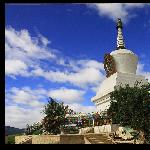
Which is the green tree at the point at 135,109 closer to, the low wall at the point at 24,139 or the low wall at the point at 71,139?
the low wall at the point at 71,139

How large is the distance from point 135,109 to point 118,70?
9.85 metres

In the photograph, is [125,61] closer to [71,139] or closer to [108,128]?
[108,128]

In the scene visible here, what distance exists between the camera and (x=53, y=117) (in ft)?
57.2

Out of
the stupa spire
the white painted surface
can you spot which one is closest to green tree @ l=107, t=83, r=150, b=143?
the white painted surface

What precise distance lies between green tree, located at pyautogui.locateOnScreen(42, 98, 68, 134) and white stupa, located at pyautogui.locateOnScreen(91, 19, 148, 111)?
519cm

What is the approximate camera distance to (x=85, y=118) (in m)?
20.4

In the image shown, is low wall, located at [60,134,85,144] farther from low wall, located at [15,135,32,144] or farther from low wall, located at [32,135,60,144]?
low wall, located at [15,135,32,144]

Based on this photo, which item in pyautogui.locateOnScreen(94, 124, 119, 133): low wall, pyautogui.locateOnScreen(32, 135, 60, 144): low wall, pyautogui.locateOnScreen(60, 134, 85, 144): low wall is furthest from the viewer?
pyautogui.locateOnScreen(94, 124, 119, 133): low wall

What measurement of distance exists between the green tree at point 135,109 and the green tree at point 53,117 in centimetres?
268

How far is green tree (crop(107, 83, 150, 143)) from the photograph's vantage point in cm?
1478

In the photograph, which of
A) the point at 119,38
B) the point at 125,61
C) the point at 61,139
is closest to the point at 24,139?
the point at 61,139

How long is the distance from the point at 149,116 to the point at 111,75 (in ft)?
29.2
